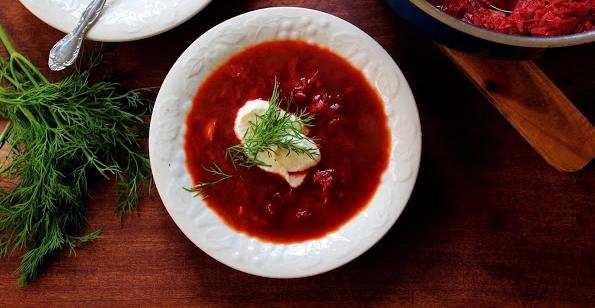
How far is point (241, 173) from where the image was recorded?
1867 mm

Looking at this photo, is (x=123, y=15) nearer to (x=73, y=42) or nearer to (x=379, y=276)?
(x=73, y=42)

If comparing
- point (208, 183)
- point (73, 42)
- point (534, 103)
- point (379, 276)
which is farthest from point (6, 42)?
point (534, 103)

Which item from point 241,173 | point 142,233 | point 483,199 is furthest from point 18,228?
point 483,199

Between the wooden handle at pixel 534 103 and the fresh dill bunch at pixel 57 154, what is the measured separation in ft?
3.95

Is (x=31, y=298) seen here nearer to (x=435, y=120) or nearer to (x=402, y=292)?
(x=402, y=292)

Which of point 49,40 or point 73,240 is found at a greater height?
point 49,40

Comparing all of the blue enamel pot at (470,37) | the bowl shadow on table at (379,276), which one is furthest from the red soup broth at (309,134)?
the blue enamel pot at (470,37)

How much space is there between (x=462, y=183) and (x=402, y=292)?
45 centimetres

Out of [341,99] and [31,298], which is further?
[31,298]

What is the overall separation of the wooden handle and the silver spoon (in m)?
1.24

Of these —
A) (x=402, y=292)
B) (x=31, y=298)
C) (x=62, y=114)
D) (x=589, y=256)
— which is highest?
(x=62, y=114)

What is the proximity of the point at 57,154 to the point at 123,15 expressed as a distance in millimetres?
534

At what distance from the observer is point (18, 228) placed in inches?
77.6

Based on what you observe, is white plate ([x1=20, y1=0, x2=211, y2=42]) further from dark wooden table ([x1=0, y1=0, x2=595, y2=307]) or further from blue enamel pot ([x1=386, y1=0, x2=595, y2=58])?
blue enamel pot ([x1=386, y1=0, x2=595, y2=58])
